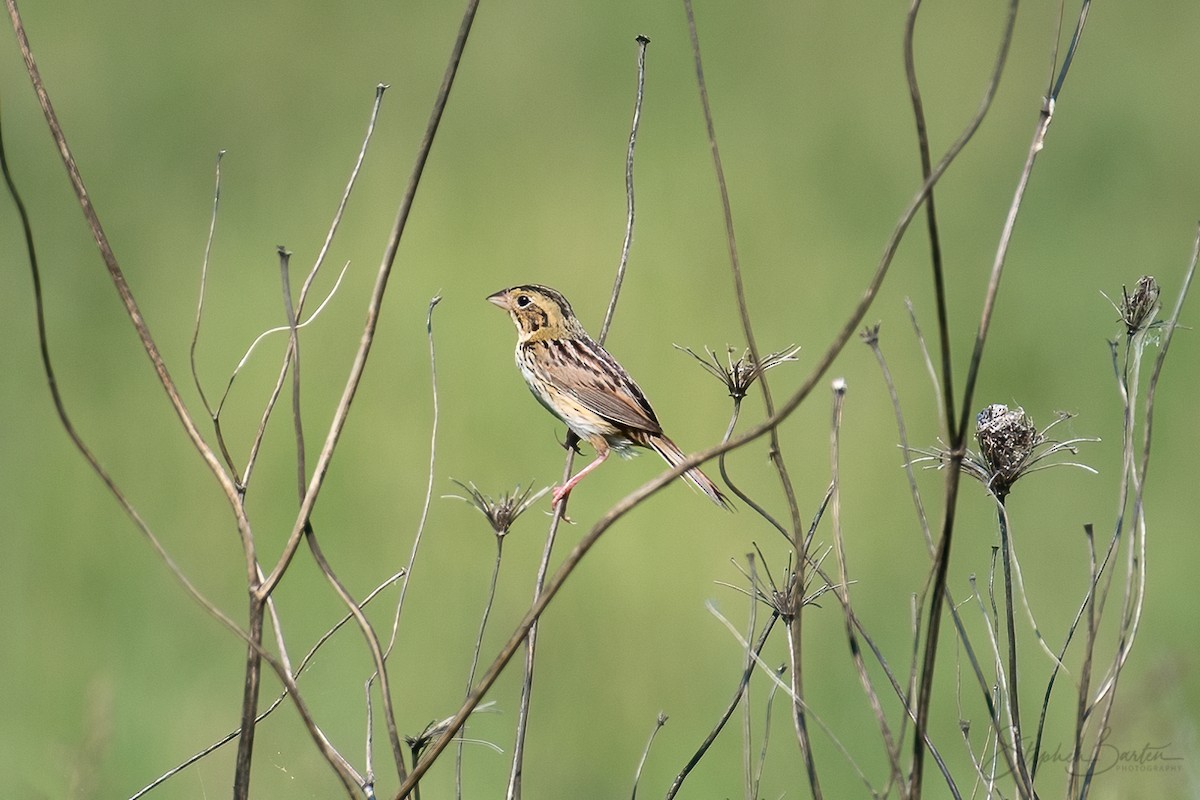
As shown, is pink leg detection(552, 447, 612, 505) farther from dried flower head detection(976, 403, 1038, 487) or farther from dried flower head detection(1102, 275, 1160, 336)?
dried flower head detection(1102, 275, 1160, 336)

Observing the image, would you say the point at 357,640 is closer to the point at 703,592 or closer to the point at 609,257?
the point at 703,592

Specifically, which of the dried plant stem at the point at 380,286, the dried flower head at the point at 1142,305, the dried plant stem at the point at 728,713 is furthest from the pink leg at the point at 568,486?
the dried flower head at the point at 1142,305

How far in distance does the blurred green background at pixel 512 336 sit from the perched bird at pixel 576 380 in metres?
1.05

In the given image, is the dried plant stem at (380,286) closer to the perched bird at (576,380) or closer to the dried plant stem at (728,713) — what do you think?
the dried plant stem at (728,713)

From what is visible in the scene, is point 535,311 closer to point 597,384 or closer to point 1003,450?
point 597,384

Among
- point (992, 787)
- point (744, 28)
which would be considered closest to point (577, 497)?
point (992, 787)

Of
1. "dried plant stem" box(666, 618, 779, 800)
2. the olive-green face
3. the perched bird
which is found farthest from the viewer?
the olive-green face

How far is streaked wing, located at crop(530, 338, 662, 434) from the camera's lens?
173 inches

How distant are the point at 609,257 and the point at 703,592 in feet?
7.81

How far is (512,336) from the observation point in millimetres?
7039

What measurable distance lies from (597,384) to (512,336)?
2.66 metres

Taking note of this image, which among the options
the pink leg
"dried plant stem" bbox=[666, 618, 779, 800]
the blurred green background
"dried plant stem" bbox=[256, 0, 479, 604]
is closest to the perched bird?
the pink leg

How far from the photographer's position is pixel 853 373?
6.86 meters

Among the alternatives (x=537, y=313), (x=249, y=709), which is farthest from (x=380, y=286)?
(x=537, y=313)
